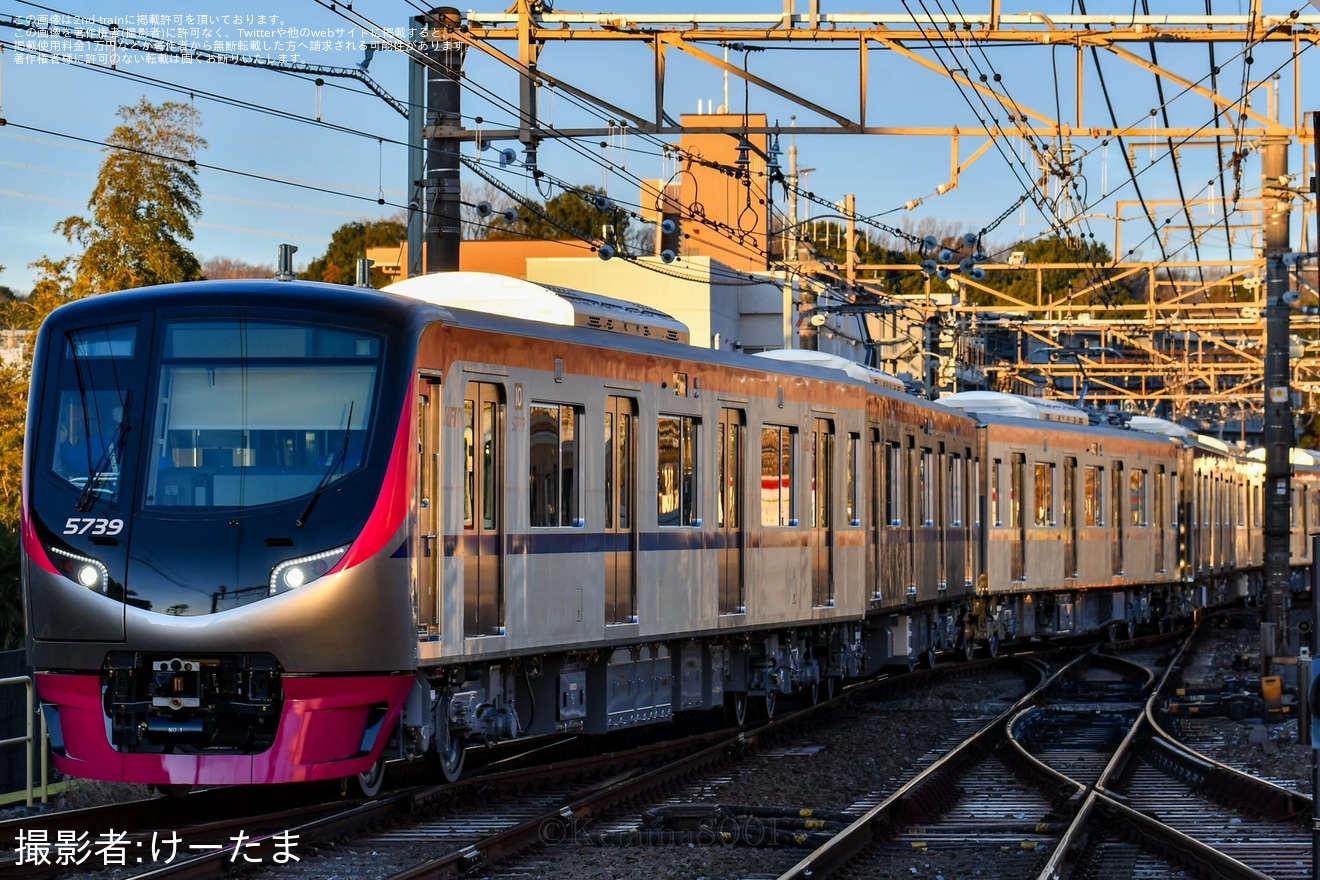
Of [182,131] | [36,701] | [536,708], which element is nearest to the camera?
[36,701]

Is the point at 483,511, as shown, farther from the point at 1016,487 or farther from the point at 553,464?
the point at 1016,487

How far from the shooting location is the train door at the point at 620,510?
1293 cm

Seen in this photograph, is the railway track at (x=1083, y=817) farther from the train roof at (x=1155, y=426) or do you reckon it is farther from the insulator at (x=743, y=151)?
the train roof at (x=1155, y=426)

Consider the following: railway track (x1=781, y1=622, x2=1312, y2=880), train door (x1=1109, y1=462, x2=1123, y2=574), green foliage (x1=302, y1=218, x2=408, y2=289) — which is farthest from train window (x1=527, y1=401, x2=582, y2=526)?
green foliage (x1=302, y1=218, x2=408, y2=289)

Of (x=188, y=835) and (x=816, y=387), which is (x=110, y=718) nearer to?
(x=188, y=835)

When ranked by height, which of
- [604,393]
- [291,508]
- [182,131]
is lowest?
[291,508]

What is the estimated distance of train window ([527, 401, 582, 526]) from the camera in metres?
11.9

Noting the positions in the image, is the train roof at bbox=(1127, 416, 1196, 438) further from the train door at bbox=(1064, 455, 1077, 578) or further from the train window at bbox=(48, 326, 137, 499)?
the train window at bbox=(48, 326, 137, 499)

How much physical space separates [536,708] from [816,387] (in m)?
5.36

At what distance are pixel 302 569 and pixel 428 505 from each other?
3.03 ft

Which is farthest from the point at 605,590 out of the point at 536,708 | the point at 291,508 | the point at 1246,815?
the point at 1246,815

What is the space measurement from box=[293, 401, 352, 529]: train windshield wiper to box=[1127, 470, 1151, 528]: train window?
71.9ft

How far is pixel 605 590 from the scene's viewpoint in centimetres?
1285

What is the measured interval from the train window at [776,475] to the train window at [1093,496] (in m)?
13.1
